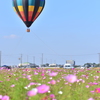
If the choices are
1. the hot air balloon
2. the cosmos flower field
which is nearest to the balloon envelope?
the hot air balloon

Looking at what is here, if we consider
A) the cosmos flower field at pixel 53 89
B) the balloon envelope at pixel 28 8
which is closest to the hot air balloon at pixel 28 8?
the balloon envelope at pixel 28 8

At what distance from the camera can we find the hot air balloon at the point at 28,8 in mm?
30852

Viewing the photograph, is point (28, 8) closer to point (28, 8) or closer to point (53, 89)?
point (28, 8)

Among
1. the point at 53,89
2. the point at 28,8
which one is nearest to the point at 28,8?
the point at 28,8

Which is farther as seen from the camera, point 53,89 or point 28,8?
point 28,8

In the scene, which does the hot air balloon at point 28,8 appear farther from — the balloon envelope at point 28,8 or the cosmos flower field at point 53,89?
the cosmos flower field at point 53,89

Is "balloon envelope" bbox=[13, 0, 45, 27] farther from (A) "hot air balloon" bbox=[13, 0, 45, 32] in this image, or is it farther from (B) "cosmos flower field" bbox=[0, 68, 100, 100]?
(B) "cosmos flower field" bbox=[0, 68, 100, 100]

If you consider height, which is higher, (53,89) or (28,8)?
(28,8)

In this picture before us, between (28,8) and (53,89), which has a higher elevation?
(28,8)

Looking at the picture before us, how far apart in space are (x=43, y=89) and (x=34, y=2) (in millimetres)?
28371

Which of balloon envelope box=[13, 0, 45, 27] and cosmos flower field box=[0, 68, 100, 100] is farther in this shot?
balloon envelope box=[13, 0, 45, 27]

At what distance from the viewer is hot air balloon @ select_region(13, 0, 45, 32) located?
30.9 m

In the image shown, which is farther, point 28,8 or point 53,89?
point 28,8

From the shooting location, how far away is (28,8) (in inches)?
1218
